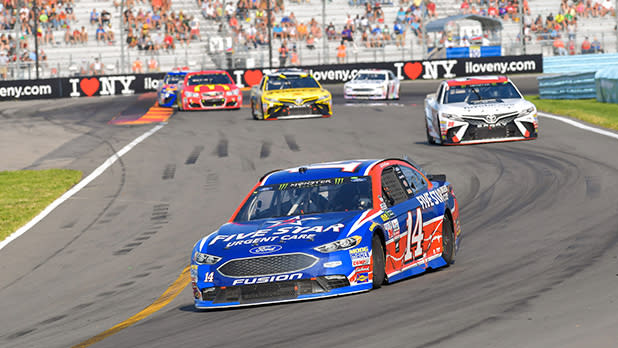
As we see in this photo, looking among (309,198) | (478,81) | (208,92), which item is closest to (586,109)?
(478,81)

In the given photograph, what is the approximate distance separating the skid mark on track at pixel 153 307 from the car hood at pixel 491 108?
11.1m

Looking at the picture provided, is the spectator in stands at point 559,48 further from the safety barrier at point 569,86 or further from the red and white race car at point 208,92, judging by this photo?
the red and white race car at point 208,92

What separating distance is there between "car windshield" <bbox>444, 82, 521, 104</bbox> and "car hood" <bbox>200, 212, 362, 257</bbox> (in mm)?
13410

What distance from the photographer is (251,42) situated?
5631 centimetres

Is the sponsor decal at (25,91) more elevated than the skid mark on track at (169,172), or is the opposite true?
the sponsor decal at (25,91)

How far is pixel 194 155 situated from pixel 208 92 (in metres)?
12.1

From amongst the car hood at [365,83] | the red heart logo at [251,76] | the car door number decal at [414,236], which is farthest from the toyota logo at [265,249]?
the red heart logo at [251,76]

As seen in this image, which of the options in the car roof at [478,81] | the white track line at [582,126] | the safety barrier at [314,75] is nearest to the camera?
the white track line at [582,126]

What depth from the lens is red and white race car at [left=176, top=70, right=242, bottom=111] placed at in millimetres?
35500

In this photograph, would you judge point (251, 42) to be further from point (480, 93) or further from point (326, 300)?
point (326, 300)

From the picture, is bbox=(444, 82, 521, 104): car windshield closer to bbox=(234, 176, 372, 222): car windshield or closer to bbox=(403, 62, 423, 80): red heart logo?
bbox=(234, 176, 372, 222): car windshield

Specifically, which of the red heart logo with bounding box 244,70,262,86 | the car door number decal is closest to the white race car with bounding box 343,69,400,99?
the red heart logo with bounding box 244,70,262,86

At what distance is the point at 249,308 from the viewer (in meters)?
8.85

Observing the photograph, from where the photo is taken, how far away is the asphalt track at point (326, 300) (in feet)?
24.2
